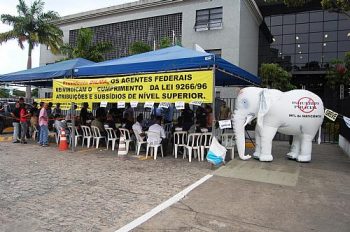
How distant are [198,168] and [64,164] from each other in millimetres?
3806

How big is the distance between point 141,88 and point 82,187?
4.42m

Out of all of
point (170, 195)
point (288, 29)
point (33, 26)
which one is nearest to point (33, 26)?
point (33, 26)

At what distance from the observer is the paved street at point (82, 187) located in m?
4.96

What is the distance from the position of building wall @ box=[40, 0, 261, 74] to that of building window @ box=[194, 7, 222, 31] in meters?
0.24

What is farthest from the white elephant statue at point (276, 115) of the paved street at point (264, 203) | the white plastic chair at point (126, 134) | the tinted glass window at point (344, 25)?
the tinted glass window at point (344, 25)

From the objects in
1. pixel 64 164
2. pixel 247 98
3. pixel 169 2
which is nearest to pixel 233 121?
pixel 247 98

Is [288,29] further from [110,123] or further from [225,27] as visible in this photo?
[110,123]

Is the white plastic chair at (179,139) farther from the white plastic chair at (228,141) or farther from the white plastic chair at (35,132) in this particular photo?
the white plastic chair at (35,132)

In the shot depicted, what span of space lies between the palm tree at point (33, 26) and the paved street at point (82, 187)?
20638 mm

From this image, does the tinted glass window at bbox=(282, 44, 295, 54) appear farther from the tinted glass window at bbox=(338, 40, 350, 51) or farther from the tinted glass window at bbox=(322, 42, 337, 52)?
the tinted glass window at bbox=(338, 40, 350, 51)

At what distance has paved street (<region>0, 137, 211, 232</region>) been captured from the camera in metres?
4.96

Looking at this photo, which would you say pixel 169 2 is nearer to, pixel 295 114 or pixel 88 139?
pixel 88 139

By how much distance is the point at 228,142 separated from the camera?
1040 centimetres

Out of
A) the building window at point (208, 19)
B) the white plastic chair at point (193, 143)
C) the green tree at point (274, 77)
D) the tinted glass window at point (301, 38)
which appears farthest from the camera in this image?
the tinted glass window at point (301, 38)
